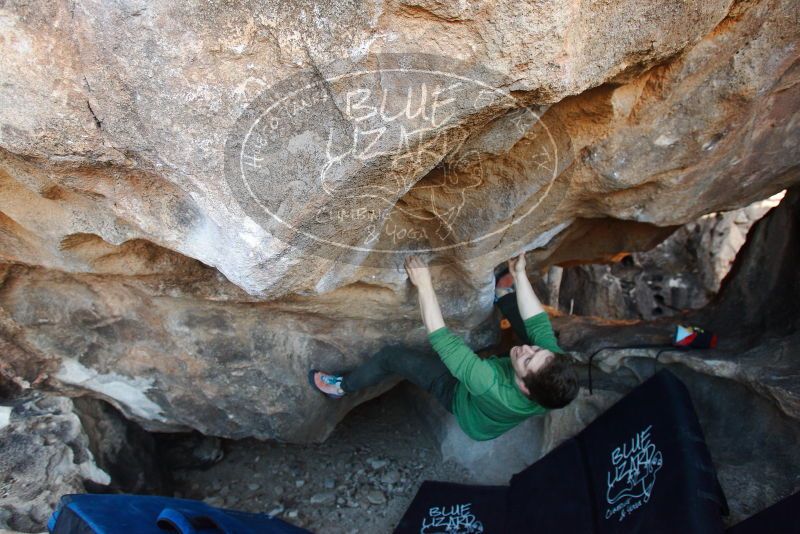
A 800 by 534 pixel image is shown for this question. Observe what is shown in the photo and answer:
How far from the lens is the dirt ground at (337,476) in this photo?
2.31m

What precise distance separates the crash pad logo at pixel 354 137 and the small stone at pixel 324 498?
1.43 metres

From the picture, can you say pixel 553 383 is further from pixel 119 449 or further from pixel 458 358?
pixel 119 449

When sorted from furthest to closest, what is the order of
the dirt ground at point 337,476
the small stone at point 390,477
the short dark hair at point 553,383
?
the small stone at point 390,477 → the dirt ground at point 337,476 → the short dark hair at point 553,383

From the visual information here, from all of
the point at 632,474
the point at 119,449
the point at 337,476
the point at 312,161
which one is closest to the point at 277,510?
the point at 337,476

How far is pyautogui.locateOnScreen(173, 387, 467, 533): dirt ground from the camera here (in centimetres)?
231

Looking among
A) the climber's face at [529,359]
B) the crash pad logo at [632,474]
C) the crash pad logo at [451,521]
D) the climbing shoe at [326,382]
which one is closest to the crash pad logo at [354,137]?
the climber's face at [529,359]

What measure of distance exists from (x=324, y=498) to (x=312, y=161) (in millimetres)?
1765

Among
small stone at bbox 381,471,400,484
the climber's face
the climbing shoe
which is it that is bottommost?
small stone at bbox 381,471,400,484

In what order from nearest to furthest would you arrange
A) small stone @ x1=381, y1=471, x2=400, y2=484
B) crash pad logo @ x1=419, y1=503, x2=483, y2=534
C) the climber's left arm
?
1. the climber's left arm
2. crash pad logo @ x1=419, y1=503, x2=483, y2=534
3. small stone @ x1=381, y1=471, x2=400, y2=484

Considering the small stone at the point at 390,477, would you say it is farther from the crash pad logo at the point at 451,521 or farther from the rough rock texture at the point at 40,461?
the rough rock texture at the point at 40,461

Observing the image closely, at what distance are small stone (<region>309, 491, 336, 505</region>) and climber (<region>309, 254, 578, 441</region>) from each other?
1.88 ft

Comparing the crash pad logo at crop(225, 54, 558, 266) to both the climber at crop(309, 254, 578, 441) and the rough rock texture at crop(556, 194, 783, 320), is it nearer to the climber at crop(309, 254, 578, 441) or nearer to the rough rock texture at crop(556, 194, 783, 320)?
the climber at crop(309, 254, 578, 441)

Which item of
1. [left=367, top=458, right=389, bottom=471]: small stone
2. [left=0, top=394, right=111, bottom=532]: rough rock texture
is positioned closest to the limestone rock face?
[left=0, top=394, right=111, bottom=532]: rough rock texture

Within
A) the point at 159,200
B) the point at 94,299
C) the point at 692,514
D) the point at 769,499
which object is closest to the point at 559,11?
the point at 159,200
